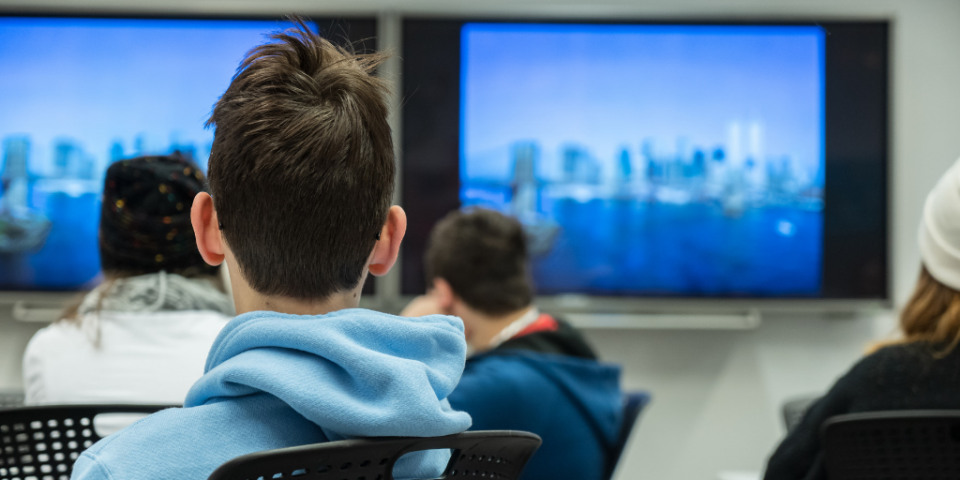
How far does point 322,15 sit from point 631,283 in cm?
151

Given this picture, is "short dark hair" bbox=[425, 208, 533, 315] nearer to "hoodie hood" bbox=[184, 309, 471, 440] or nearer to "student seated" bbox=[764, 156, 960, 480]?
"student seated" bbox=[764, 156, 960, 480]

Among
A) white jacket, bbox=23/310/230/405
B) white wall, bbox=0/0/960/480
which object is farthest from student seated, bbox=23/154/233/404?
white wall, bbox=0/0/960/480

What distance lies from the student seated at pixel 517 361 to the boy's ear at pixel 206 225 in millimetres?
803

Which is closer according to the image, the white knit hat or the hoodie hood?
the hoodie hood

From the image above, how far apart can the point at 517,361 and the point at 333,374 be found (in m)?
0.99

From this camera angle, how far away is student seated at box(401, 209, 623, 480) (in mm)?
1549

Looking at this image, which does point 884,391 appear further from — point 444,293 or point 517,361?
point 444,293

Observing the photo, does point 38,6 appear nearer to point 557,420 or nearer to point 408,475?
point 557,420

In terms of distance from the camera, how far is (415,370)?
0.66 meters

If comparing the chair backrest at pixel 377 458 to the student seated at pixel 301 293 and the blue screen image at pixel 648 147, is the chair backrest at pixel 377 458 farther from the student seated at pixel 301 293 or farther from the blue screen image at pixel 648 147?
the blue screen image at pixel 648 147

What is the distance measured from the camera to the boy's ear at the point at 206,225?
30.9 inches

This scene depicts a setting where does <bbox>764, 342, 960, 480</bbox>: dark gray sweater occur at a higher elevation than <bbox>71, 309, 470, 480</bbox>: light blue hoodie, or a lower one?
lower

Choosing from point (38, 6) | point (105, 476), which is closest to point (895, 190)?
point (105, 476)

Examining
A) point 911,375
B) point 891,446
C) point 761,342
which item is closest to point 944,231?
point 911,375
